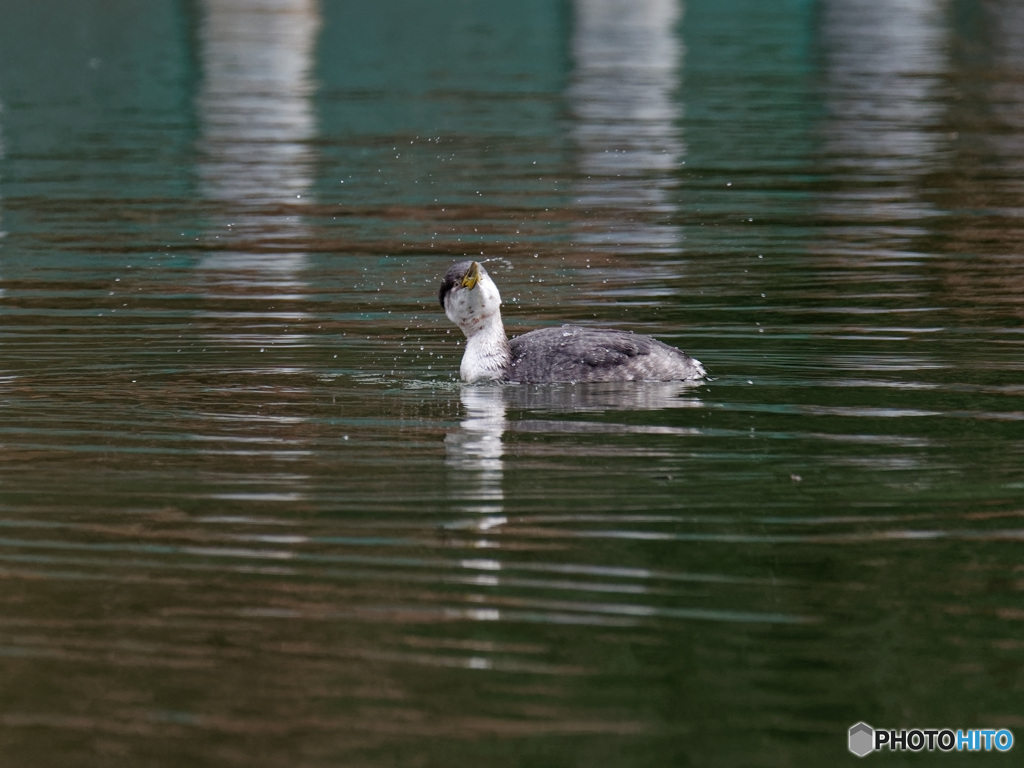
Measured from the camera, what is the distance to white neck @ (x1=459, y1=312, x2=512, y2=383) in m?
12.5

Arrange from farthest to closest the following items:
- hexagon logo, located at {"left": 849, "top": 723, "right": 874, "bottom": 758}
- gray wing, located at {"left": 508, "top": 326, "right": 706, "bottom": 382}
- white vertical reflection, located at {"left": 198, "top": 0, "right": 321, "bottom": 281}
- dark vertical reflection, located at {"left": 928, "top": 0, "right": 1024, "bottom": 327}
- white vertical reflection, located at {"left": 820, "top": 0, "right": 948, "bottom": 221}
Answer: white vertical reflection, located at {"left": 820, "top": 0, "right": 948, "bottom": 221} < white vertical reflection, located at {"left": 198, "top": 0, "right": 321, "bottom": 281} < dark vertical reflection, located at {"left": 928, "top": 0, "right": 1024, "bottom": 327} < gray wing, located at {"left": 508, "top": 326, "right": 706, "bottom": 382} < hexagon logo, located at {"left": 849, "top": 723, "right": 874, "bottom": 758}

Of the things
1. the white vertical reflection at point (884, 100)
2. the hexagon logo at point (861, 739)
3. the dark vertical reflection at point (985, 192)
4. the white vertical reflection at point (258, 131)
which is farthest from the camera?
the white vertical reflection at point (884, 100)

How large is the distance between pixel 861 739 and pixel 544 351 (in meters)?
6.29

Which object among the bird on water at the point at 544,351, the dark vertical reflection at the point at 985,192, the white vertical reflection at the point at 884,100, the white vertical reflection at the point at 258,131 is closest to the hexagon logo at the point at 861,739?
the bird on water at the point at 544,351

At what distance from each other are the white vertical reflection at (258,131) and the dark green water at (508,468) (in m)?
0.21

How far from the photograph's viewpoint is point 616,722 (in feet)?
21.5

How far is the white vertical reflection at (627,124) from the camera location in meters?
21.0

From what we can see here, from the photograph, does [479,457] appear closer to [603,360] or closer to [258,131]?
[603,360]

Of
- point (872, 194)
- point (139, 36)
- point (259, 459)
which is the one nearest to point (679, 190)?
point (872, 194)

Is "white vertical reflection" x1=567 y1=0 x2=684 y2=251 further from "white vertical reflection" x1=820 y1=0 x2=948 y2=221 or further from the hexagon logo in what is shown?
the hexagon logo

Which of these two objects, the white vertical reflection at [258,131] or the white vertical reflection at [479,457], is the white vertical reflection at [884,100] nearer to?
the white vertical reflection at [258,131]

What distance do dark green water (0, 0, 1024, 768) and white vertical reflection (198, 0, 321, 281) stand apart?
0.21 metres

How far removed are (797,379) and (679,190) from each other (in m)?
11.5

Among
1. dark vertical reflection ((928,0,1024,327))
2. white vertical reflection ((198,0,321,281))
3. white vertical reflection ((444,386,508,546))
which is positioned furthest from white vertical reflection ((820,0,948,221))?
white vertical reflection ((444,386,508,546))
